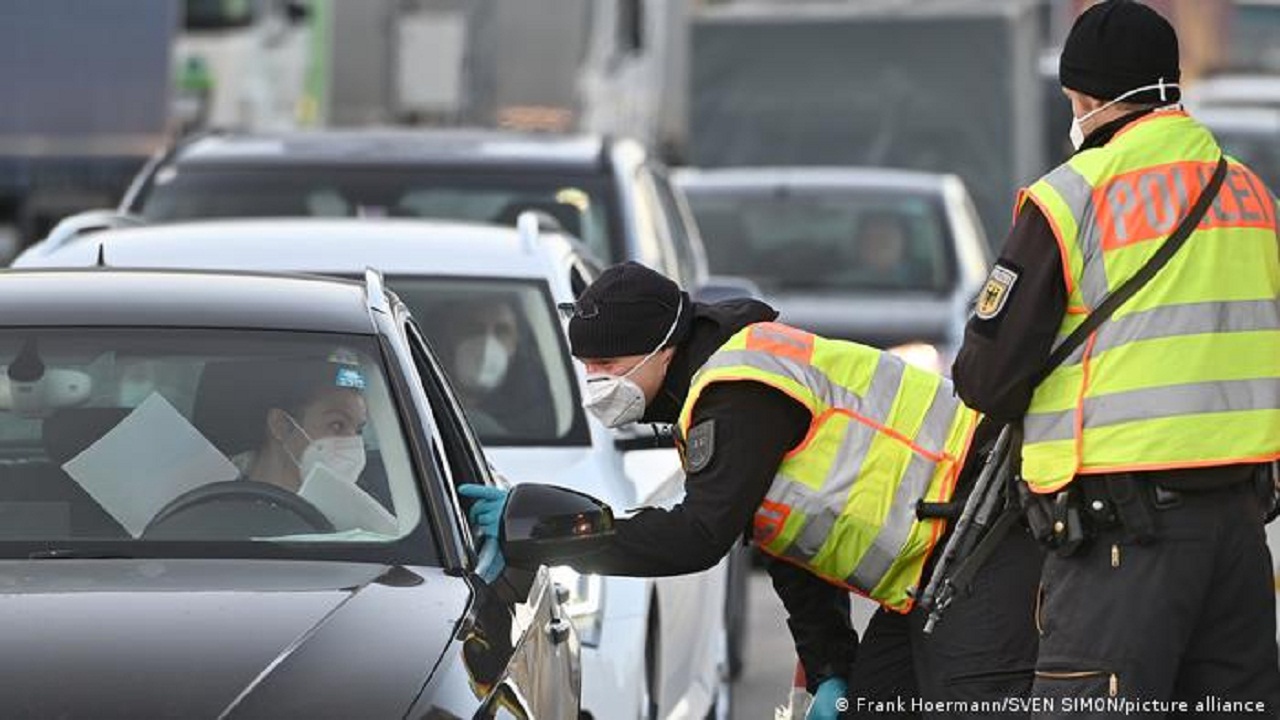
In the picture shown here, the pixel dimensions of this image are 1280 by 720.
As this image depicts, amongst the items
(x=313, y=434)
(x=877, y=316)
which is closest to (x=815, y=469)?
(x=313, y=434)

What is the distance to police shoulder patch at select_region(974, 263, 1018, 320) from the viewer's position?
238 inches

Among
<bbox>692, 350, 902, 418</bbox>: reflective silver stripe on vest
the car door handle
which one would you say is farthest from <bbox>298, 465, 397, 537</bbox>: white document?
<bbox>692, 350, 902, 418</bbox>: reflective silver stripe on vest

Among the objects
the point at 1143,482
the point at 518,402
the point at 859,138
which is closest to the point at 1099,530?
the point at 1143,482

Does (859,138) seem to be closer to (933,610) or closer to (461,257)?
(461,257)

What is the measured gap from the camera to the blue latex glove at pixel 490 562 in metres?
6.23

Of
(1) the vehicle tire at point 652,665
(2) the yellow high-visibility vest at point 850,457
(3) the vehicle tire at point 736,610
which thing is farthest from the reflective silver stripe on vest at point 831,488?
(3) the vehicle tire at point 736,610

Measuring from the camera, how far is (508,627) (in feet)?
19.5

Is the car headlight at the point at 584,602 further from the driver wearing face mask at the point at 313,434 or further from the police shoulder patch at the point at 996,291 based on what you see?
the police shoulder patch at the point at 996,291

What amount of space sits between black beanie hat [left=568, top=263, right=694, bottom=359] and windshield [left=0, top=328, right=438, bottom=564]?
0.39m

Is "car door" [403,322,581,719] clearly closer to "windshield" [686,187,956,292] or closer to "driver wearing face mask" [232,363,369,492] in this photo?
A: "driver wearing face mask" [232,363,369,492]

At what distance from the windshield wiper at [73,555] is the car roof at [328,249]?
3.19 m

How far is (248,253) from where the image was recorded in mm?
9477

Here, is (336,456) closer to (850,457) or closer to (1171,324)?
(850,457)

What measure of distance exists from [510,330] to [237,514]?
3.15 m
